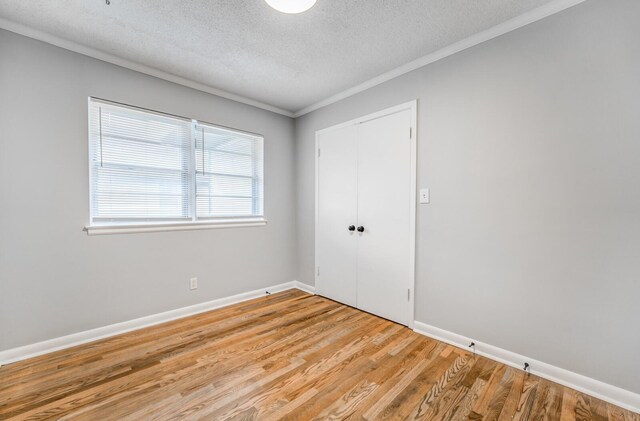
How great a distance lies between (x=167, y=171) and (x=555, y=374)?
3.61m

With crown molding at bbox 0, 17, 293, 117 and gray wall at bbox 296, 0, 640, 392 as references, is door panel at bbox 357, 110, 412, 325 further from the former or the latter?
crown molding at bbox 0, 17, 293, 117

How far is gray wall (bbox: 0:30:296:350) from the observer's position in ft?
6.63

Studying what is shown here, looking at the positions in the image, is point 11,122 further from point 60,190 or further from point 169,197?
point 169,197

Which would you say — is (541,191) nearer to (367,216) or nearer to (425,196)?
(425,196)

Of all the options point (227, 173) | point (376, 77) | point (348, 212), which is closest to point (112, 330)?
point (227, 173)

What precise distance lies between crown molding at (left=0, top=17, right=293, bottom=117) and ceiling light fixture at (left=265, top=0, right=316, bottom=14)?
5.17 feet

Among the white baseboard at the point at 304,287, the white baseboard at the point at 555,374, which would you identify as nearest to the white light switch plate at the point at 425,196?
the white baseboard at the point at 555,374

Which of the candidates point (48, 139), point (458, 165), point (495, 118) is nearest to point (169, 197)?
point (48, 139)

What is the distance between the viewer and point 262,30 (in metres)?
2.05

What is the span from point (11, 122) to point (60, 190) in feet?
1.84

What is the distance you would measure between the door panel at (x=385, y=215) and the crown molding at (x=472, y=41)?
40cm

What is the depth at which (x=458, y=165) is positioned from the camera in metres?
2.27

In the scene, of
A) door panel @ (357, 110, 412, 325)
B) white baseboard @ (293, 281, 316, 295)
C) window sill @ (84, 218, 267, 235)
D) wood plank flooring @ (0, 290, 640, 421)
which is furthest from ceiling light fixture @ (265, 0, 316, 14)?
white baseboard @ (293, 281, 316, 295)

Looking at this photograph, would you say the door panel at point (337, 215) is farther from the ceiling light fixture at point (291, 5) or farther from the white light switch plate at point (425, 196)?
the ceiling light fixture at point (291, 5)
